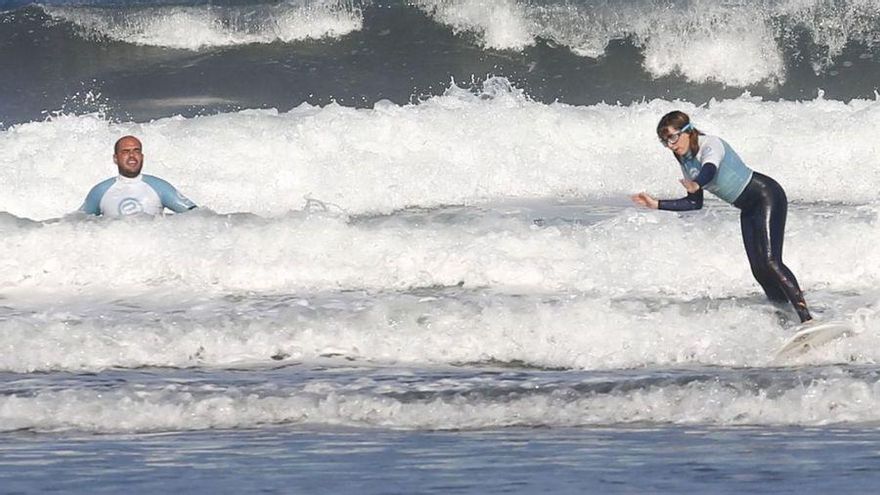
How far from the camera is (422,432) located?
840 centimetres

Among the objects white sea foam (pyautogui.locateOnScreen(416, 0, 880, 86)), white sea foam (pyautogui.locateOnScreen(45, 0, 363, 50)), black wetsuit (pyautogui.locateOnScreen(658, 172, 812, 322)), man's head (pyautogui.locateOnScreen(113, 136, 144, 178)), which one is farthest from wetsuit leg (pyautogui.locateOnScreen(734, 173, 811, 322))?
white sea foam (pyautogui.locateOnScreen(45, 0, 363, 50))

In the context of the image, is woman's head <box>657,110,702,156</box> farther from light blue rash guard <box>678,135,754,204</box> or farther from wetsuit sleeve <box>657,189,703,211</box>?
wetsuit sleeve <box>657,189,703,211</box>

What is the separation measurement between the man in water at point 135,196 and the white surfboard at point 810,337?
4430 millimetres

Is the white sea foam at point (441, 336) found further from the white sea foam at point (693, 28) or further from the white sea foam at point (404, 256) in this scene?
the white sea foam at point (693, 28)

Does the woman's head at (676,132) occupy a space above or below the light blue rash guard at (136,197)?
above

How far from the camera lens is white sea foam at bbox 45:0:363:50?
2286cm

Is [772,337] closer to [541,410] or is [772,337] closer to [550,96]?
[541,410]

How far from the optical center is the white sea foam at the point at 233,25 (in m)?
22.9

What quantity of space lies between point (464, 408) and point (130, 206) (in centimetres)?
468

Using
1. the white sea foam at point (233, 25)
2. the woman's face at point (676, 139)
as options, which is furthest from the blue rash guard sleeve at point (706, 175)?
the white sea foam at point (233, 25)

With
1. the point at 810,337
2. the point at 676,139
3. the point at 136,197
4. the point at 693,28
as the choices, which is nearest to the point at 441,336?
the point at 676,139

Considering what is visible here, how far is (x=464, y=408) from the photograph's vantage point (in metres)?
8.69

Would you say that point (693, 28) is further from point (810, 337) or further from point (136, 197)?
point (810, 337)

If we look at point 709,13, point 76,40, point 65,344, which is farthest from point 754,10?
point 65,344
